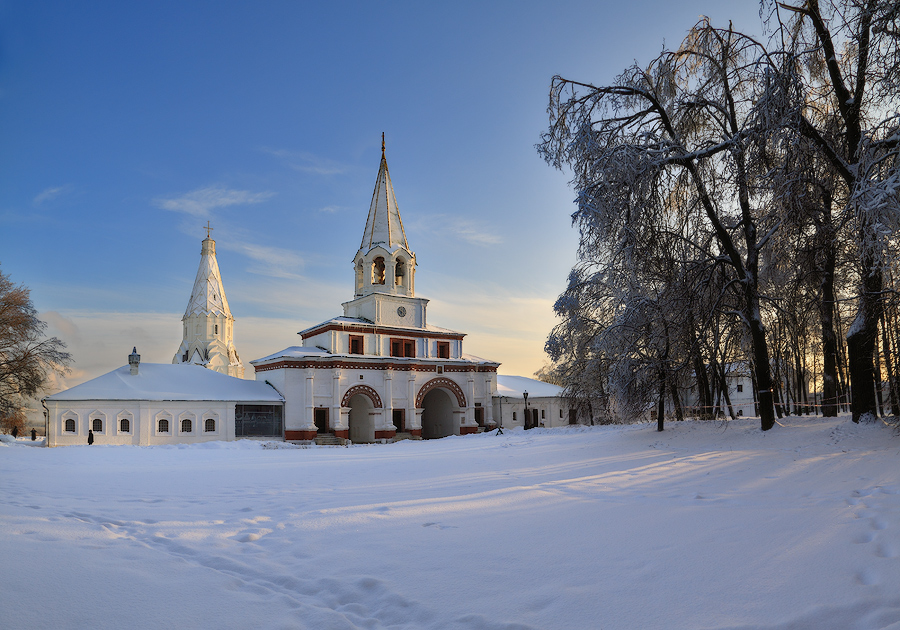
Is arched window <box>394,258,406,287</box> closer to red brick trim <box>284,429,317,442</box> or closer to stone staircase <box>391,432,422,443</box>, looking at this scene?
stone staircase <box>391,432,422,443</box>

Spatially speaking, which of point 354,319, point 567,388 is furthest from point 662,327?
point 354,319

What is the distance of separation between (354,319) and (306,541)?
109 ft

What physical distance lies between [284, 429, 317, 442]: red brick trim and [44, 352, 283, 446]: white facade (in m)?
0.61

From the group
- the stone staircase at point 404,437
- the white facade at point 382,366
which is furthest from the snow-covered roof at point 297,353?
the stone staircase at point 404,437

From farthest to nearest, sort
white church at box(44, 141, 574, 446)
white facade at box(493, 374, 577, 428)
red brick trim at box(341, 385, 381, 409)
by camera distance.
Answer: white facade at box(493, 374, 577, 428)
red brick trim at box(341, 385, 381, 409)
white church at box(44, 141, 574, 446)

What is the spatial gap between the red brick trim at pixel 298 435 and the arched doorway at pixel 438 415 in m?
9.39

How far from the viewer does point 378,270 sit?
132ft

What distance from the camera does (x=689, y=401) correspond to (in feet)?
153

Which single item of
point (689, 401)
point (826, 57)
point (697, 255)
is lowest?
point (689, 401)

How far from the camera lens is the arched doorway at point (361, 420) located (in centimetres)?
3750

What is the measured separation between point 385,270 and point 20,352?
Answer: 827 inches

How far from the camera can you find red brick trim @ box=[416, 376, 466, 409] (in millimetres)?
39097

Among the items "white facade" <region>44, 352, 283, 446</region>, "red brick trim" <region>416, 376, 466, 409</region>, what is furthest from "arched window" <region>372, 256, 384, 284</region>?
"white facade" <region>44, 352, 283, 446</region>

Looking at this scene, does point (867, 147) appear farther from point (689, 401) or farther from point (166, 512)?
point (689, 401)
